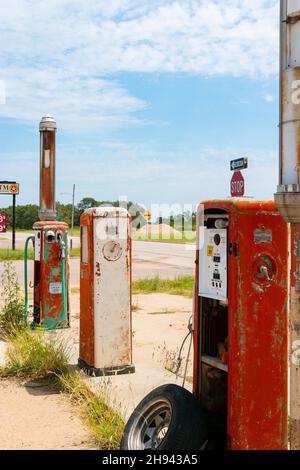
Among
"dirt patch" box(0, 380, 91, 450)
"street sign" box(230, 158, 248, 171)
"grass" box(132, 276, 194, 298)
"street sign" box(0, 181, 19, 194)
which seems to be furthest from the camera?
"street sign" box(0, 181, 19, 194)

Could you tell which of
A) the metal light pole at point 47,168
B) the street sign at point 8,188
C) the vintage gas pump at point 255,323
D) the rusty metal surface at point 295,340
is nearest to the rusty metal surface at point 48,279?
the metal light pole at point 47,168

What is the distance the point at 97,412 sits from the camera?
455 centimetres

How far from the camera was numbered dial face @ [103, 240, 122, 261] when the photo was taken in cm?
588

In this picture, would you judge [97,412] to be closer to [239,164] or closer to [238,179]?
[238,179]

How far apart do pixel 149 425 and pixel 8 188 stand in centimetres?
2094

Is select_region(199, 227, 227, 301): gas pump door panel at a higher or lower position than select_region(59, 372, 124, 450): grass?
higher

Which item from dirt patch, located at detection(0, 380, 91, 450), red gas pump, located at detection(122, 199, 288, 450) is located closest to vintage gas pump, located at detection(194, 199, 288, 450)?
red gas pump, located at detection(122, 199, 288, 450)

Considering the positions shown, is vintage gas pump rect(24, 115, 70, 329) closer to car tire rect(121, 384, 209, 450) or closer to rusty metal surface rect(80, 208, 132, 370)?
rusty metal surface rect(80, 208, 132, 370)

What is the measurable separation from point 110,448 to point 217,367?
112cm

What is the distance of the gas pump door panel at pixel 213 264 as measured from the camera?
3.48m

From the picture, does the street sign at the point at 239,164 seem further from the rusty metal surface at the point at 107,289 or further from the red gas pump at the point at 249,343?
the red gas pump at the point at 249,343
